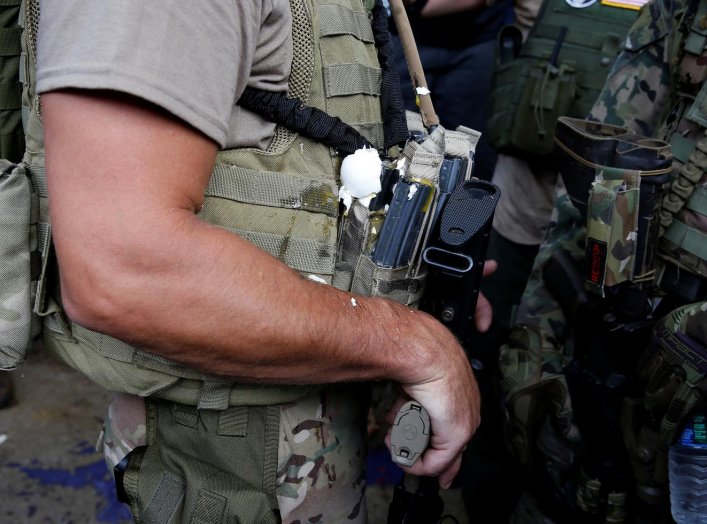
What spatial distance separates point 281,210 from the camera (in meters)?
1.02

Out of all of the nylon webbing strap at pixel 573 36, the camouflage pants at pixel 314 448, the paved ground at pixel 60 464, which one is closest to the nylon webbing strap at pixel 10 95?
the camouflage pants at pixel 314 448

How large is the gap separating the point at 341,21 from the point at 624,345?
1.27m

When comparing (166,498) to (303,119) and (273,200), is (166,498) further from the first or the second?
(303,119)

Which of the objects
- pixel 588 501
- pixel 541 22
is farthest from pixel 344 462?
pixel 541 22

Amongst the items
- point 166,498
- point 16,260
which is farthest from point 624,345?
point 16,260

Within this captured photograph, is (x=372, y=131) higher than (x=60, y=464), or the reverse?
(x=372, y=131)

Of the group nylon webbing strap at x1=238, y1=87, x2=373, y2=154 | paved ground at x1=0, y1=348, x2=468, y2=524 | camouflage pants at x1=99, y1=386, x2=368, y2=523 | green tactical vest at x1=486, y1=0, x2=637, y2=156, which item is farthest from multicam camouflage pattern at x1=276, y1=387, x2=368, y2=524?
green tactical vest at x1=486, y1=0, x2=637, y2=156

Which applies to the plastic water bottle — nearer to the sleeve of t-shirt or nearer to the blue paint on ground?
the sleeve of t-shirt

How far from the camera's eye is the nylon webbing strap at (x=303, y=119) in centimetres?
94

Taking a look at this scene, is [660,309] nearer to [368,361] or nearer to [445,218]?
[445,218]

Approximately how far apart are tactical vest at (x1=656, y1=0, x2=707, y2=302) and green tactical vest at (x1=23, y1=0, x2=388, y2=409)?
104 centimetres

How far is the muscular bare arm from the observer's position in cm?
72

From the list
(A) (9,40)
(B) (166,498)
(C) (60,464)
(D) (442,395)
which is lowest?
(C) (60,464)

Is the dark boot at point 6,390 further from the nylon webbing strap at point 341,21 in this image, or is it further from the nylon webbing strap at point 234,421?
the nylon webbing strap at point 341,21
